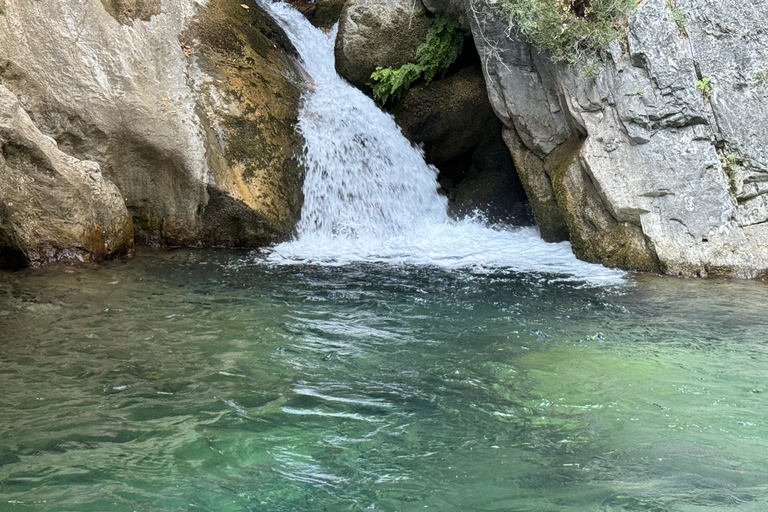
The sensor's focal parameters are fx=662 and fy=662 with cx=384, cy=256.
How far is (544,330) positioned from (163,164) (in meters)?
5.80

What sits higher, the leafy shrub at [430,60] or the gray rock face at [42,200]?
the leafy shrub at [430,60]

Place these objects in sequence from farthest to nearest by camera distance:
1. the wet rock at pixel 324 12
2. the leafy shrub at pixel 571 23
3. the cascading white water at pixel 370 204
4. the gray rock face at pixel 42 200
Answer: the wet rock at pixel 324 12, the cascading white water at pixel 370 204, the leafy shrub at pixel 571 23, the gray rock face at pixel 42 200

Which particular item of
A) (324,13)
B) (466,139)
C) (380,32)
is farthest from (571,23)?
(324,13)

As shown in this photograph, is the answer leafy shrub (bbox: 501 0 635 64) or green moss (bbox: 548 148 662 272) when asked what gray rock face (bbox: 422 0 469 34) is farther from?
Answer: green moss (bbox: 548 148 662 272)

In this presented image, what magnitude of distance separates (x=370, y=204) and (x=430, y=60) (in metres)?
2.52

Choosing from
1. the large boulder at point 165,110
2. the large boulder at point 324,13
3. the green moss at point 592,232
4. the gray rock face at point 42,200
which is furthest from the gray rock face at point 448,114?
the gray rock face at point 42,200

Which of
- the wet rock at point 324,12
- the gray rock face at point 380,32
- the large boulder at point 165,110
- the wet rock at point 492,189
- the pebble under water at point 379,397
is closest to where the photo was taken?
the pebble under water at point 379,397

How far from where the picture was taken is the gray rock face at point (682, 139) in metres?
7.54

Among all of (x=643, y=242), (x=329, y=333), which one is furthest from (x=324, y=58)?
(x=329, y=333)

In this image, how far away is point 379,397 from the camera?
439cm

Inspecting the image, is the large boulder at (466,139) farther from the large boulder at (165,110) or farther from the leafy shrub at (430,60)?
the large boulder at (165,110)

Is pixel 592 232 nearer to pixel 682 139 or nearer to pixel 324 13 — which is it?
pixel 682 139

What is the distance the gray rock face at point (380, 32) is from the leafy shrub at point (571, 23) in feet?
9.16

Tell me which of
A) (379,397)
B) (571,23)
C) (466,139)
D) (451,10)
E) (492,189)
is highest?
(451,10)
